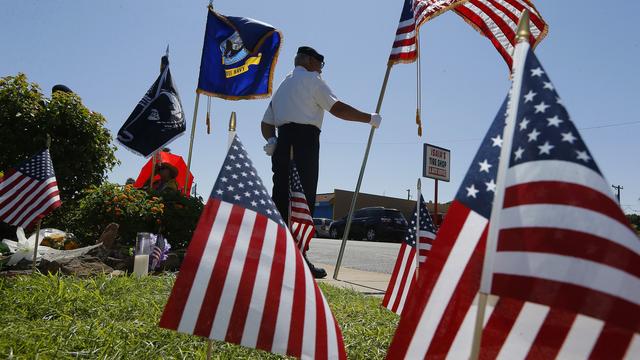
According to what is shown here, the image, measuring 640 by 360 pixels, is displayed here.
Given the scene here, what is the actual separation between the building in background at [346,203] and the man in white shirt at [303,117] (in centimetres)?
3525

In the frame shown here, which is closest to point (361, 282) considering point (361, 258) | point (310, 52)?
point (310, 52)

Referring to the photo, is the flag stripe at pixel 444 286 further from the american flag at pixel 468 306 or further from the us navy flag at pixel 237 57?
the us navy flag at pixel 237 57

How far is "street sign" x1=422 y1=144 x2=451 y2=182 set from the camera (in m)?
8.10

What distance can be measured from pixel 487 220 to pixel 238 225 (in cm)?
78

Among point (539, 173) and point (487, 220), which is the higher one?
point (539, 173)

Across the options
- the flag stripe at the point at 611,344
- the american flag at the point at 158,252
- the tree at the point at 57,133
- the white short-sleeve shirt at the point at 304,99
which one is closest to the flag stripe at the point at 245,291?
the flag stripe at the point at 611,344

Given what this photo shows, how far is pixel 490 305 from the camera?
1.24 m

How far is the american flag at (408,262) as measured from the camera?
115 inches

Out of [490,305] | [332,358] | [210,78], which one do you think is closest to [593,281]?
[490,305]

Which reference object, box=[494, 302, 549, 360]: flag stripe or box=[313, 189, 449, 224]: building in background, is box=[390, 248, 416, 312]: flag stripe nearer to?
box=[494, 302, 549, 360]: flag stripe

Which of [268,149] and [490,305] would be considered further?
[268,149]

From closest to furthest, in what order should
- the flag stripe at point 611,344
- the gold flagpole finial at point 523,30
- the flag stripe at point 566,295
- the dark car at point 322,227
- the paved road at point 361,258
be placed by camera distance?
1. the flag stripe at point 566,295
2. the flag stripe at point 611,344
3. the gold flagpole finial at point 523,30
4. the paved road at point 361,258
5. the dark car at point 322,227

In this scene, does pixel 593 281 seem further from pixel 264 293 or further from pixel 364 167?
pixel 364 167

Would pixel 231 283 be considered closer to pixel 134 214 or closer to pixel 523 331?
pixel 523 331
